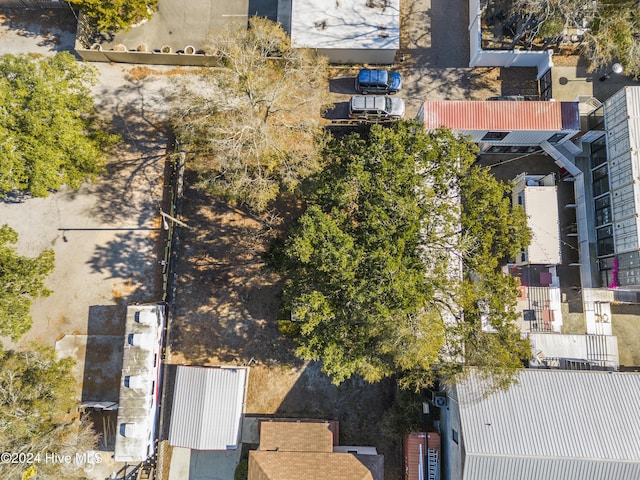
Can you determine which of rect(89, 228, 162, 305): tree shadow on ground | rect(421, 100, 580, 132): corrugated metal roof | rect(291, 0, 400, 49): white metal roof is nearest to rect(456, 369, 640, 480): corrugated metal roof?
rect(421, 100, 580, 132): corrugated metal roof

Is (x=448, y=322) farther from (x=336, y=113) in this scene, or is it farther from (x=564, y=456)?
(x=336, y=113)

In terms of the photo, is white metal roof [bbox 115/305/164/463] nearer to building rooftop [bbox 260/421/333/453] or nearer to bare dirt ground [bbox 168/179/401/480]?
bare dirt ground [bbox 168/179/401/480]

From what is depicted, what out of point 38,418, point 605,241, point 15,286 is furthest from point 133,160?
point 605,241

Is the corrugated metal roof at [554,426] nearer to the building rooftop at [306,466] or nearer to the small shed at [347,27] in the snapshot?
the building rooftop at [306,466]

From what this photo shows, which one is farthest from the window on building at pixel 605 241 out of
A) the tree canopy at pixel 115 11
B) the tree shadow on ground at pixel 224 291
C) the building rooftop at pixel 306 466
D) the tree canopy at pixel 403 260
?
the tree canopy at pixel 115 11

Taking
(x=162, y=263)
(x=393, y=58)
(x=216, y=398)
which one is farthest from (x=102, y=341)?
(x=393, y=58)

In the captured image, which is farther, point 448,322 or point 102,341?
point 102,341
